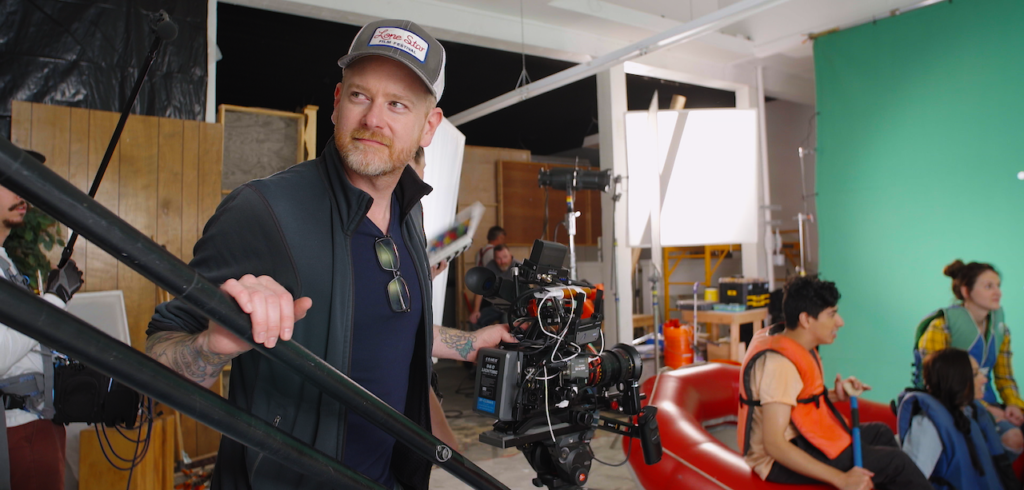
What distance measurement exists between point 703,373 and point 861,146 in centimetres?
301

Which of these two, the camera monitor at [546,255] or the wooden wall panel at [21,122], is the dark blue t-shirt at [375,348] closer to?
the camera monitor at [546,255]

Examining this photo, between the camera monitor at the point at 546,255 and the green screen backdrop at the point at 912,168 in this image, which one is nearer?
the camera monitor at the point at 546,255

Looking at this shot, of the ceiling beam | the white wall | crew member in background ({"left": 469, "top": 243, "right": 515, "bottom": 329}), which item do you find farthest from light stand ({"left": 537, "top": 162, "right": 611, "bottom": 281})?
the white wall

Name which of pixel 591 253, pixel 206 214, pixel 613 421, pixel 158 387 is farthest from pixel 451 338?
pixel 591 253

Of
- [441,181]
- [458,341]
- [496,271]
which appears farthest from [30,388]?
[496,271]

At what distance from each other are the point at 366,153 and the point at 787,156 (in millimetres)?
8305

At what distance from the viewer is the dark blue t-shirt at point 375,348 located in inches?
37.5

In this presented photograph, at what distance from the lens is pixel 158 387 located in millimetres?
482

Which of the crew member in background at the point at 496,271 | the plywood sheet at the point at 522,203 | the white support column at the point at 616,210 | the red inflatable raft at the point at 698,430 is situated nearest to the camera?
the red inflatable raft at the point at 698,430

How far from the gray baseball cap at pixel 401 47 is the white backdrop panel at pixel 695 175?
12.4 ft

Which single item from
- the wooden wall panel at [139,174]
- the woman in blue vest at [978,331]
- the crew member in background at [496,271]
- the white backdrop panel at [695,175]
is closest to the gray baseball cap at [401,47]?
the wooden wall panel at [139,174]

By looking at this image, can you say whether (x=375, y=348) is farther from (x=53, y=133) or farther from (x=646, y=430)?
(x=53, y=133)

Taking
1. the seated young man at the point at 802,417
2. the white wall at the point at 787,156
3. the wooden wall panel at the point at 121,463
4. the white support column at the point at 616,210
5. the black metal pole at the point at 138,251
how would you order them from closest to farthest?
1. the black metal pole at the point at 138,251
2. the seated young man at the point at 802,417
3. the wooden wall panel at the point at 121,463
4. the white support column at the point at 616,210
5. the white wall at the point at 787,156

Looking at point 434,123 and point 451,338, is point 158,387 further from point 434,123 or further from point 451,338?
point 451,338
